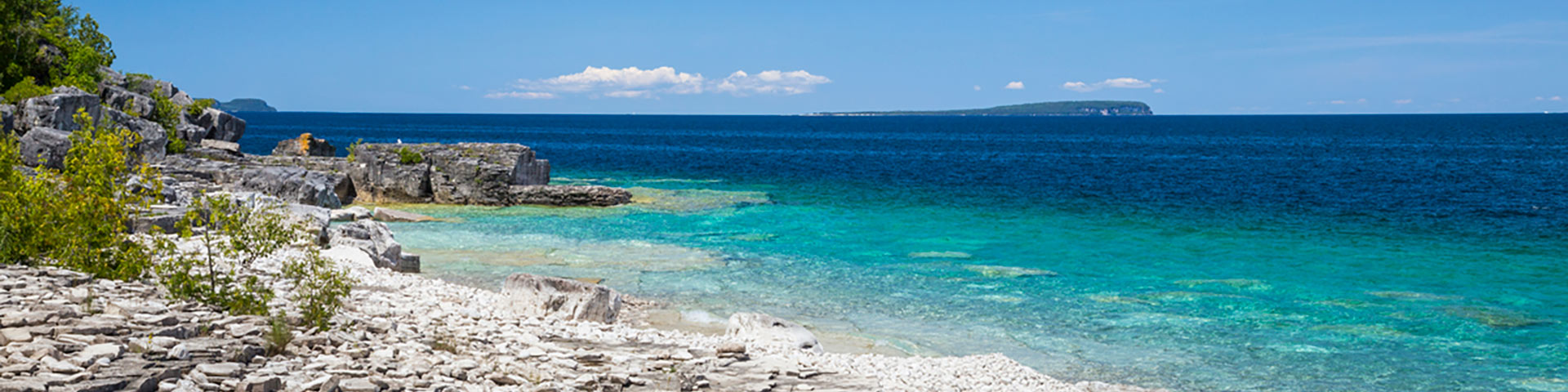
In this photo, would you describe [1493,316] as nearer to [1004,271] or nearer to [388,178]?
[1004,271]

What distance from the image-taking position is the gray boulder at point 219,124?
156 ft

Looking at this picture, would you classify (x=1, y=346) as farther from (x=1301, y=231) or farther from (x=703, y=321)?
(x=1301, y=231)

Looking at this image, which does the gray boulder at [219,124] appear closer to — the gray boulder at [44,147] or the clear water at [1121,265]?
the clear water at [1121,265]

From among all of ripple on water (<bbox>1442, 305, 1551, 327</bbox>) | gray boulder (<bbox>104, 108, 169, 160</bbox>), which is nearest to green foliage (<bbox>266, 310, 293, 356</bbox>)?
ripple on water (<bbox>1442, 305, 1551, 327</bbox>)

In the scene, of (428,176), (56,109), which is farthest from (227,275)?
(428,176)

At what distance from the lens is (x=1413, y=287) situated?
77.8ft

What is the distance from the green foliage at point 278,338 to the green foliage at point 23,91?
97.4 feet

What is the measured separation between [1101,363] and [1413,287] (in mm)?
11542

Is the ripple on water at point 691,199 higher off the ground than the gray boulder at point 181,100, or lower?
lower

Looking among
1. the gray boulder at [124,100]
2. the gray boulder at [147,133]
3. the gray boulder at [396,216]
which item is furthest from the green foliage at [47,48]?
the gray boulder at [396,216]

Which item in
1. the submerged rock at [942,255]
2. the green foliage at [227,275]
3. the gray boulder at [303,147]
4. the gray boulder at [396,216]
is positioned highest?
the green foliage at [227,275]

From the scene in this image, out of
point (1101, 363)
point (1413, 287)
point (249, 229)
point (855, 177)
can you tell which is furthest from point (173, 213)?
point (855, 177)

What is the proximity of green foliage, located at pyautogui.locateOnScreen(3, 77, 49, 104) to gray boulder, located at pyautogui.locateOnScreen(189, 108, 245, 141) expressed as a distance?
10604 mm

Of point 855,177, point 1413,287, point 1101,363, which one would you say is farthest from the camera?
point 855,177
